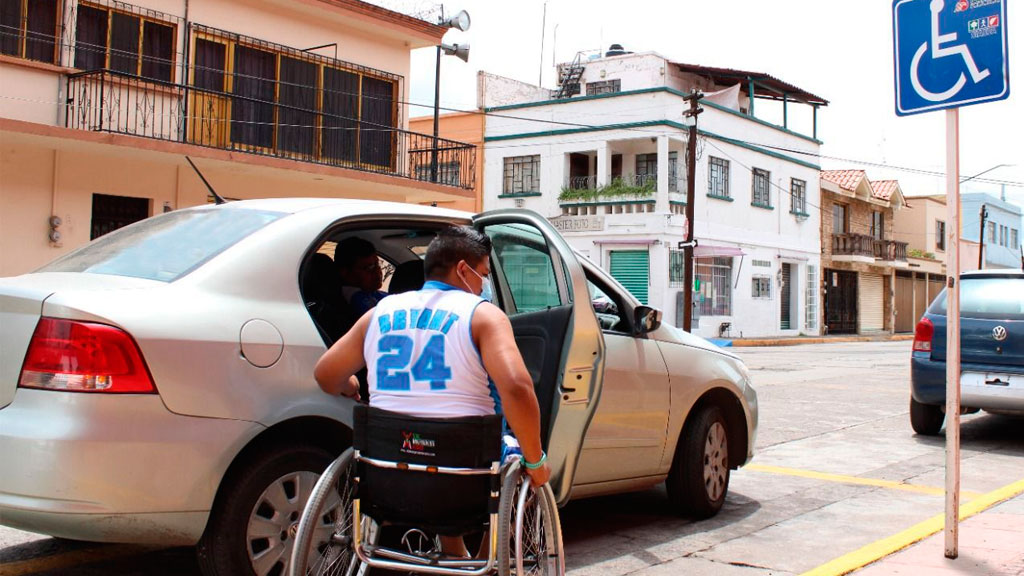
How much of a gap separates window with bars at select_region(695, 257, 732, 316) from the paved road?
20998mm

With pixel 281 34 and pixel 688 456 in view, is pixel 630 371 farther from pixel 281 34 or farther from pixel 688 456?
pixel 281 34

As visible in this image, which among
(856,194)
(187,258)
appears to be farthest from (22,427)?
(856,194)

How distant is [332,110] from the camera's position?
17.7 m

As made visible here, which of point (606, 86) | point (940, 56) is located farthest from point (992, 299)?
point (606, 86)

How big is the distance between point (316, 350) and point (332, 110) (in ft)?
47.1

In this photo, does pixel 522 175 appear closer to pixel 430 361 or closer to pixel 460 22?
pixel 460 22

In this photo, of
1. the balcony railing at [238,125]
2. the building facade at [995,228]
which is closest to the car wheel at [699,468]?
the balcony railing at [238,125]

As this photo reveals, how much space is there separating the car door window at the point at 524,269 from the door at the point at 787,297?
113 feet

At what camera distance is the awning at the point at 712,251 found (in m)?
31.8

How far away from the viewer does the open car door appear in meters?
4.30

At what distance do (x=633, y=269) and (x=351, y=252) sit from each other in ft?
85.6

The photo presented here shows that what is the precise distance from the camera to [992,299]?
9.01 metres

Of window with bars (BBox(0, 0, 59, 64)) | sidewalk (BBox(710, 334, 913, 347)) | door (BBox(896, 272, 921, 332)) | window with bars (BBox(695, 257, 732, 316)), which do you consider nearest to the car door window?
window with bars (BBox(0, 0, 59, 64))

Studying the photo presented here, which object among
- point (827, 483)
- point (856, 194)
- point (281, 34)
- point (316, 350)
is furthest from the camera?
point (856, 194)
